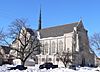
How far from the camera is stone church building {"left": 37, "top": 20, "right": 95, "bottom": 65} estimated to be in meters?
98.8

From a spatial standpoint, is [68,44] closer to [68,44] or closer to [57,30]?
[68,44]

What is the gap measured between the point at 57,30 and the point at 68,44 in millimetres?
10890

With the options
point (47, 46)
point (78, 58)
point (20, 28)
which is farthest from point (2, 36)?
point (47, 46)

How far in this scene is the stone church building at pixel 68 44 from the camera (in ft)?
324

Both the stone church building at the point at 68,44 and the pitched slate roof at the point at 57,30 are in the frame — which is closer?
the stone church building at the point at 68,44

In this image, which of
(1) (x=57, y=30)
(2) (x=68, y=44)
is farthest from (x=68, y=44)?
(1) (x=57, y=30)

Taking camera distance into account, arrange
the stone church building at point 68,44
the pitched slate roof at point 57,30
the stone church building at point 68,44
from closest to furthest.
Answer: the stone church building at point 68,44
the stone church building at point 68,44
the pitched slate roof at point 57,30

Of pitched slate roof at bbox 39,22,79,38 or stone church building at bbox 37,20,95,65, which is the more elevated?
pitched slate roof at bbox 39,22,79,38

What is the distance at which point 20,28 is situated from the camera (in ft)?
192

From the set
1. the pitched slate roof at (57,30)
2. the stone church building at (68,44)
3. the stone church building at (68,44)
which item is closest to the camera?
the stone church building at (68,44)

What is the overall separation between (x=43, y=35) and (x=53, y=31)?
5383 mm

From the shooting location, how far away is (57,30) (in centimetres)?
10975

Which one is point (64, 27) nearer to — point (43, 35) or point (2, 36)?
point (43, 35)

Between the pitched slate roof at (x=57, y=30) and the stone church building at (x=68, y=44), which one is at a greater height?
the pitched slate roof at (x=57, y=30)
